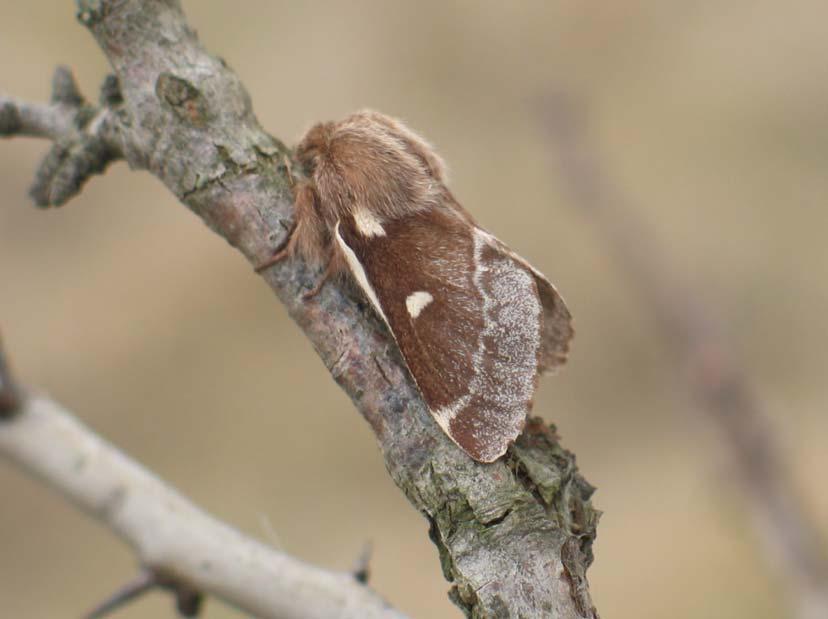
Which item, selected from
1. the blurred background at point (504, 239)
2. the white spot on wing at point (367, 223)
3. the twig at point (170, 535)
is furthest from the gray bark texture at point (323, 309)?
the blurred background at point (504, 239)

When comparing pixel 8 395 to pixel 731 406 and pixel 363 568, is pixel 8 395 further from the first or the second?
pixel 731 406

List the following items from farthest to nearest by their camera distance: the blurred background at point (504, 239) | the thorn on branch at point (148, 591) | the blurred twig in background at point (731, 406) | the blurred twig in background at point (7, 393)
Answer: the blurred background at point (504, 239)
the blurred twig in background at point (731, 406)
the blurred twig in background at point (7, 393)
the thorn on branch at point (148, 591)

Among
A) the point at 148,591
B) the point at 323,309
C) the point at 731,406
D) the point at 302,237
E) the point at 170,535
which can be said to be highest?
the point at 731,406

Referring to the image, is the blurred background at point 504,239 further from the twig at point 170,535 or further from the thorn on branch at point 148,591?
the thorn on branch at point 148,591

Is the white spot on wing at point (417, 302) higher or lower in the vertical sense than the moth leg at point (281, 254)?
higher

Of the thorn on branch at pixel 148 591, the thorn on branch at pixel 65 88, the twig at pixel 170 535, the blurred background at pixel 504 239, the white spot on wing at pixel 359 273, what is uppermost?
the blurred background at pixel 504 239

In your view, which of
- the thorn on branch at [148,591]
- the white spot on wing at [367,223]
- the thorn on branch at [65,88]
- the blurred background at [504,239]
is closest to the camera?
the white spot on wing at [367,223]

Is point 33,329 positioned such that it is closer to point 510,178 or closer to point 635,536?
point 510,178

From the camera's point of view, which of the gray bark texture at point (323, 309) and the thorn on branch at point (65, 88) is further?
the thorn on branch at point (65, 88)

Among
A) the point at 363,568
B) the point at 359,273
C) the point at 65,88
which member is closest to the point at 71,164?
the point at 65,88
